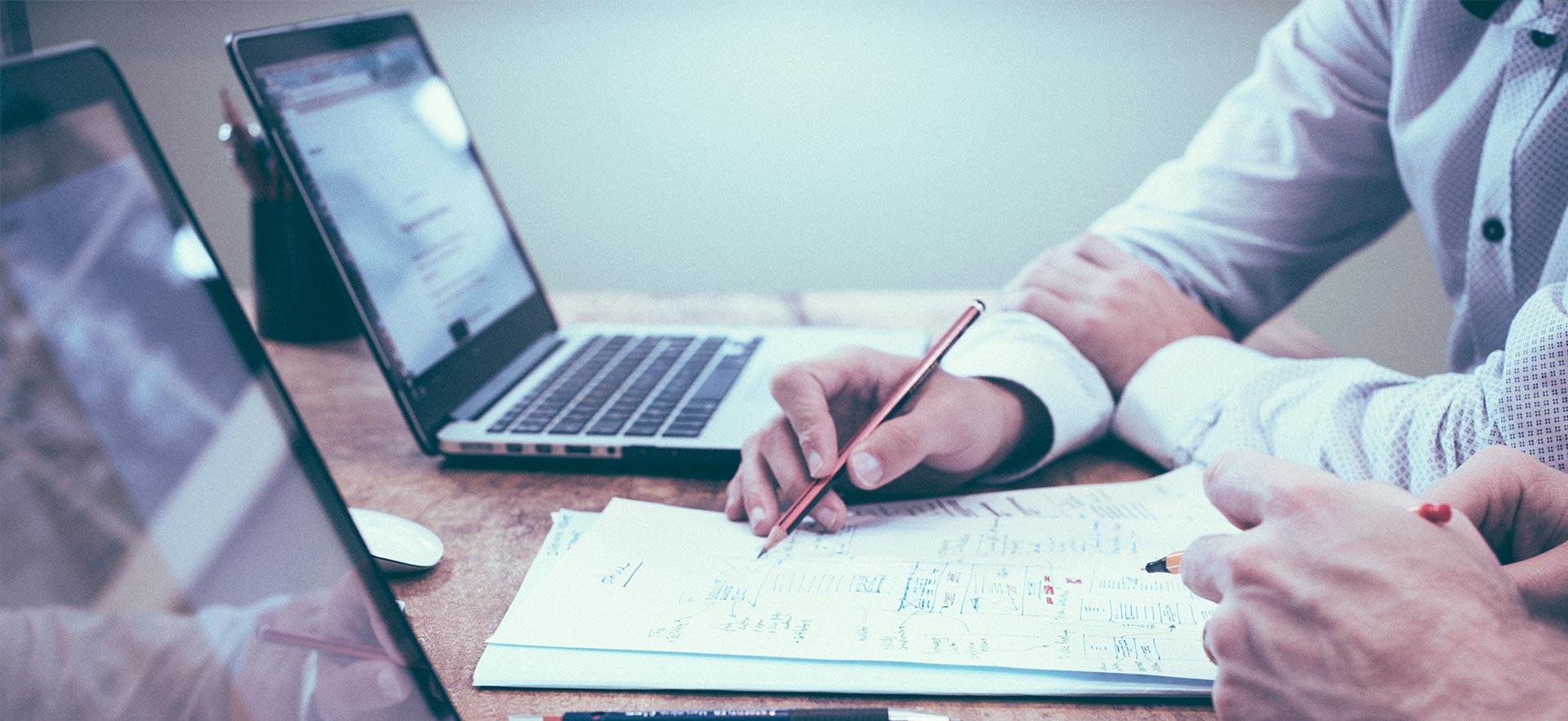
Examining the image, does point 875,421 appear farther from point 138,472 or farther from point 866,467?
point 138,472

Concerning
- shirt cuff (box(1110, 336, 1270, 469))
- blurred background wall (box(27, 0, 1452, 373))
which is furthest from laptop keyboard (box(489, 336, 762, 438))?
blurred background wall (box(27, 0, 1452, 373))

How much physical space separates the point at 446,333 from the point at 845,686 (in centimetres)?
49

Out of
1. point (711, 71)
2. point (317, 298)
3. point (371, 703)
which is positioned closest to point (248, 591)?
point (371, 703)

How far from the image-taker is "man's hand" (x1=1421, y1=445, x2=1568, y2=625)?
479 mm

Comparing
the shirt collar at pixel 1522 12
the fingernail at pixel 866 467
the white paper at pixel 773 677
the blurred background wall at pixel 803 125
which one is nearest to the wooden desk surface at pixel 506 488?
the white paper at pixel 773 677

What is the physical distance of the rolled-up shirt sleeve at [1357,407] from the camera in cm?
60

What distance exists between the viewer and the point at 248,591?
353mm

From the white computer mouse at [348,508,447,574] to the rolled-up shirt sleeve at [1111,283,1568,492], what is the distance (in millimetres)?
503

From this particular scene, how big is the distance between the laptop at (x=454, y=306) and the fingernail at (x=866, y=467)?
127mm

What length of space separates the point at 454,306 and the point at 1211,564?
0.62m

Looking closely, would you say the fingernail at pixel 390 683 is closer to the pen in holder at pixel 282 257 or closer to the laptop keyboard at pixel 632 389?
the laptop keyboard at pixel 632 389

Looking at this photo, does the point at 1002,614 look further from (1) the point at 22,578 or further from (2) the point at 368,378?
(2) the point at 368,378

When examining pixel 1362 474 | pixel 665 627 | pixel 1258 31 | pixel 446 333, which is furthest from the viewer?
pixel 1258 31

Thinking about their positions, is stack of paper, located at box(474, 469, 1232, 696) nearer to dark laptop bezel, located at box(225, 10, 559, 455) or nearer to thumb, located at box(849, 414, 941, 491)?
thumb, located at box(849, 414, 941, 491)
